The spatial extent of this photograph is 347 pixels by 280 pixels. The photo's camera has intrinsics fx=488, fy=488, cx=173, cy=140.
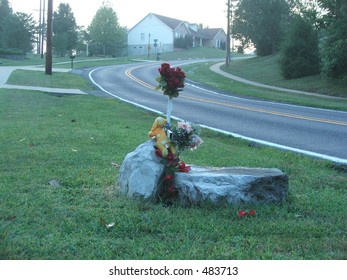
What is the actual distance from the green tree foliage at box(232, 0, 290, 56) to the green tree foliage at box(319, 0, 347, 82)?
70.3ft

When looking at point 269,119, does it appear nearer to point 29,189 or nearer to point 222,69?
point 29,189

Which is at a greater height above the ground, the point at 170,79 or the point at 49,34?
the point at 49,34

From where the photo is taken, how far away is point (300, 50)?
3266 cm

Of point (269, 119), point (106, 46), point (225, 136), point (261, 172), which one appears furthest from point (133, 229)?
point (106, 46)

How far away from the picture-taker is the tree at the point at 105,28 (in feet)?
248

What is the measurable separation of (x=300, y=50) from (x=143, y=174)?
29724 mm

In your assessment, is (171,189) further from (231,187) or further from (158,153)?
(231,187)

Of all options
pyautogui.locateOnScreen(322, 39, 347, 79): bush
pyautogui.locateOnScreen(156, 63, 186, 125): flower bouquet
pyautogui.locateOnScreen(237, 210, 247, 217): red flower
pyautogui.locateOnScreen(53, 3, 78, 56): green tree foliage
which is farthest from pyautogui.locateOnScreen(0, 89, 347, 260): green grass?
pyautogui.locateOnScreen(53, 3, 78, 56): green tree foliage

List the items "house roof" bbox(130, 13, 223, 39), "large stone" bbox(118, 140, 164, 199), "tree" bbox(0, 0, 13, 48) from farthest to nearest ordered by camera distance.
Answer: "house roof" bbox(130, 13, 223, 39)
"tree" bbox(0, 0, 13, 48)
"large stone" bbox(118, 140, 164, 199)

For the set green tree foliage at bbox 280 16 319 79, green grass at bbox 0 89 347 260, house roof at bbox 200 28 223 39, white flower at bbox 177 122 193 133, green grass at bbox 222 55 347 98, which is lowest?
green grass at bbox 0 89 347 260

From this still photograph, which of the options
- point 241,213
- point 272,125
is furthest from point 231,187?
point 272,125

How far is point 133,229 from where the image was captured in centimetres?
417

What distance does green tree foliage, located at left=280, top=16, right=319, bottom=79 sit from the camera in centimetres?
3225

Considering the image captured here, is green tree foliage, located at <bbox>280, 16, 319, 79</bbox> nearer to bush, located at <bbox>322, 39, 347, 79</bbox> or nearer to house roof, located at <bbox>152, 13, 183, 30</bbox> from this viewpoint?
bush, located at <bbox>322, 39, 347, 79</bbox>
